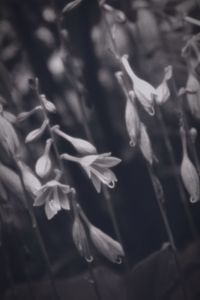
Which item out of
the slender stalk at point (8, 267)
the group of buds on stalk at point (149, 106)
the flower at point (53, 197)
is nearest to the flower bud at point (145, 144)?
the group of buds on stalk at point (149, 106)

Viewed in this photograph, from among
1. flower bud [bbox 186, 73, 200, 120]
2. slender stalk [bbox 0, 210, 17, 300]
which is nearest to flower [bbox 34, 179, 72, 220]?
slender stalk [bbox 0, 210, 17, 300]

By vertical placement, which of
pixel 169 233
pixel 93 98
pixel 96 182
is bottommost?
pixel 169 233

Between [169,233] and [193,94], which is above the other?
[193,94]

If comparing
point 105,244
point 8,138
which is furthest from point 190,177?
point 8,138

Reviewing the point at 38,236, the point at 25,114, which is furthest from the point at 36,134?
the point at 38,236

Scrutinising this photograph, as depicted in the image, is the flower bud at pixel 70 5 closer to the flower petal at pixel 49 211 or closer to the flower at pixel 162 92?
the flower at pixel 162 92

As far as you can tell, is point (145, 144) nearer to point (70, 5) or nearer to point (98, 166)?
point (98, 166)

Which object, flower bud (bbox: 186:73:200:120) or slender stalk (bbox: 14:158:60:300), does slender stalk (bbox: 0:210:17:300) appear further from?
flower bud (bbox: 186:73:200:120)
